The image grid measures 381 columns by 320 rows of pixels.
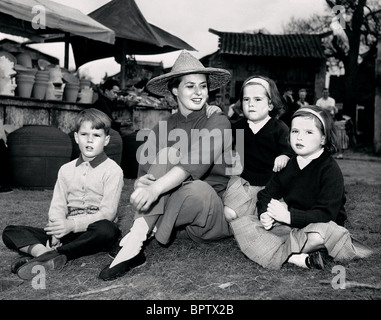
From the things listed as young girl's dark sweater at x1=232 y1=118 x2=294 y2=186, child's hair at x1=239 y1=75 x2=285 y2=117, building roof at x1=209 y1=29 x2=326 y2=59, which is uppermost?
building roof at x1=209 y1=29 x2=326 y2=59

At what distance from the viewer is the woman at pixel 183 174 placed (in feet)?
7.39

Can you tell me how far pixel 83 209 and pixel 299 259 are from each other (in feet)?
4.04

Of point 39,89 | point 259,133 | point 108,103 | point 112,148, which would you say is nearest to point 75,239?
point 259,133

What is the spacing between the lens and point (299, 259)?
2.31 m

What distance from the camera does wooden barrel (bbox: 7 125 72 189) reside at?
16.6 ft

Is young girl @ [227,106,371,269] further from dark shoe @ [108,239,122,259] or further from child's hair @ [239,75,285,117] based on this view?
dark shoe @ [108,239,122,259]

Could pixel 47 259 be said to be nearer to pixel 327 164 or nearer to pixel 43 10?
pixel 327 164

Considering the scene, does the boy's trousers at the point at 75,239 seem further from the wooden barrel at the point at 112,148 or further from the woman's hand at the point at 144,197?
the wooden barrel at the point at 112,148

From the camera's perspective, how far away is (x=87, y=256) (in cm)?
252

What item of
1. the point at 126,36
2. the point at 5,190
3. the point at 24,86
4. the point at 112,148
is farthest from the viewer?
the point at 126,36

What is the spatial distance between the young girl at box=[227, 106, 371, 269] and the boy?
73cm

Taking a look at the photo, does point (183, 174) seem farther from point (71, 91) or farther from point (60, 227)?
point (71, 91)

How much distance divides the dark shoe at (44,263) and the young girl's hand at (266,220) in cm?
108

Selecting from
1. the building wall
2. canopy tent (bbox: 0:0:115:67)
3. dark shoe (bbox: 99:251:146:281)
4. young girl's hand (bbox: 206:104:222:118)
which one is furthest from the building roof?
dark shoe (bbox: 99:251:146:281)
